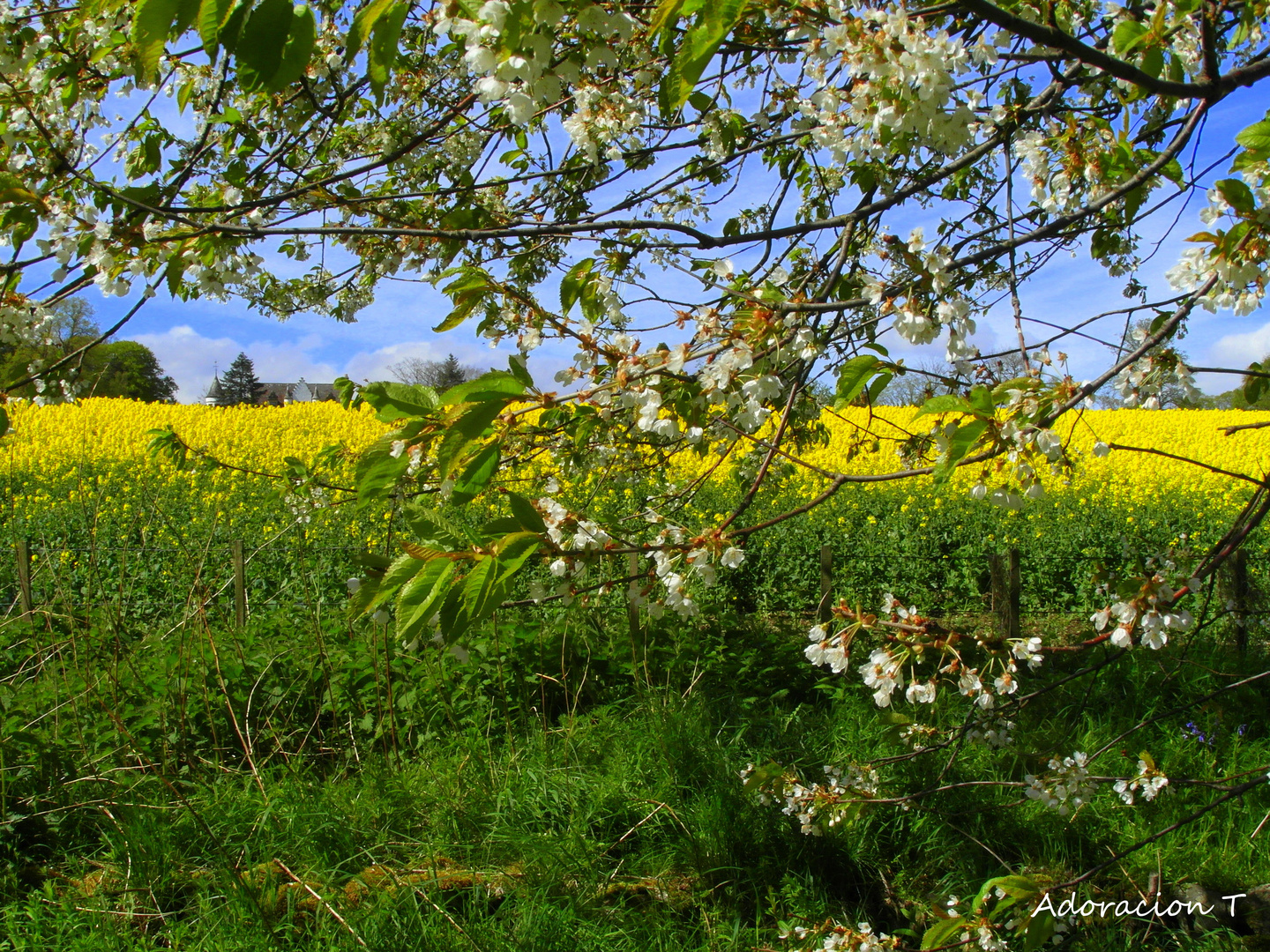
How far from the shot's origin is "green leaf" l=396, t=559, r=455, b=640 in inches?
38.4

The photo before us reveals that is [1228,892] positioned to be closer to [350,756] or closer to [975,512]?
[350,756]

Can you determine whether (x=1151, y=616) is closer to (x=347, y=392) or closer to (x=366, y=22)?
(x=366, y=22)

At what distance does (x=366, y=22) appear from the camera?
0.90 meters

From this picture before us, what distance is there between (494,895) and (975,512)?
661 centimetres

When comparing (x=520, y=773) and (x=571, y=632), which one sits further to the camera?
(x=571, y=632)

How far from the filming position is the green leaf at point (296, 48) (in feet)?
2.99

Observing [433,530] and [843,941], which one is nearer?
[433,530]

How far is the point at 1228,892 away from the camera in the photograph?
250 centimetres

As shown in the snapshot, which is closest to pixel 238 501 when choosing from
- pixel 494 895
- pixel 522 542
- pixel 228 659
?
pixel 228 659

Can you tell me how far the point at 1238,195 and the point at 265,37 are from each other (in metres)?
1.34

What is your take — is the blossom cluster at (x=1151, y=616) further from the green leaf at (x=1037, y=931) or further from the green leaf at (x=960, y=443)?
the green leaf at (x=960, y=443)

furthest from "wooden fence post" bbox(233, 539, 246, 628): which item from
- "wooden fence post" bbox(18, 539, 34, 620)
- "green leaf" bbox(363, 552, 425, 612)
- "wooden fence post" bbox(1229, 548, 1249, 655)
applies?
"wooden fence post" bbox(1229, 548, 1249, 655)

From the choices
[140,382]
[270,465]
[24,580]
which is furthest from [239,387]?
[24,580]

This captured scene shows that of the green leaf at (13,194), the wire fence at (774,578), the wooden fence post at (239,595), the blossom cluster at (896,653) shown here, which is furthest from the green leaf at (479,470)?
the wire fence at (774,578)
